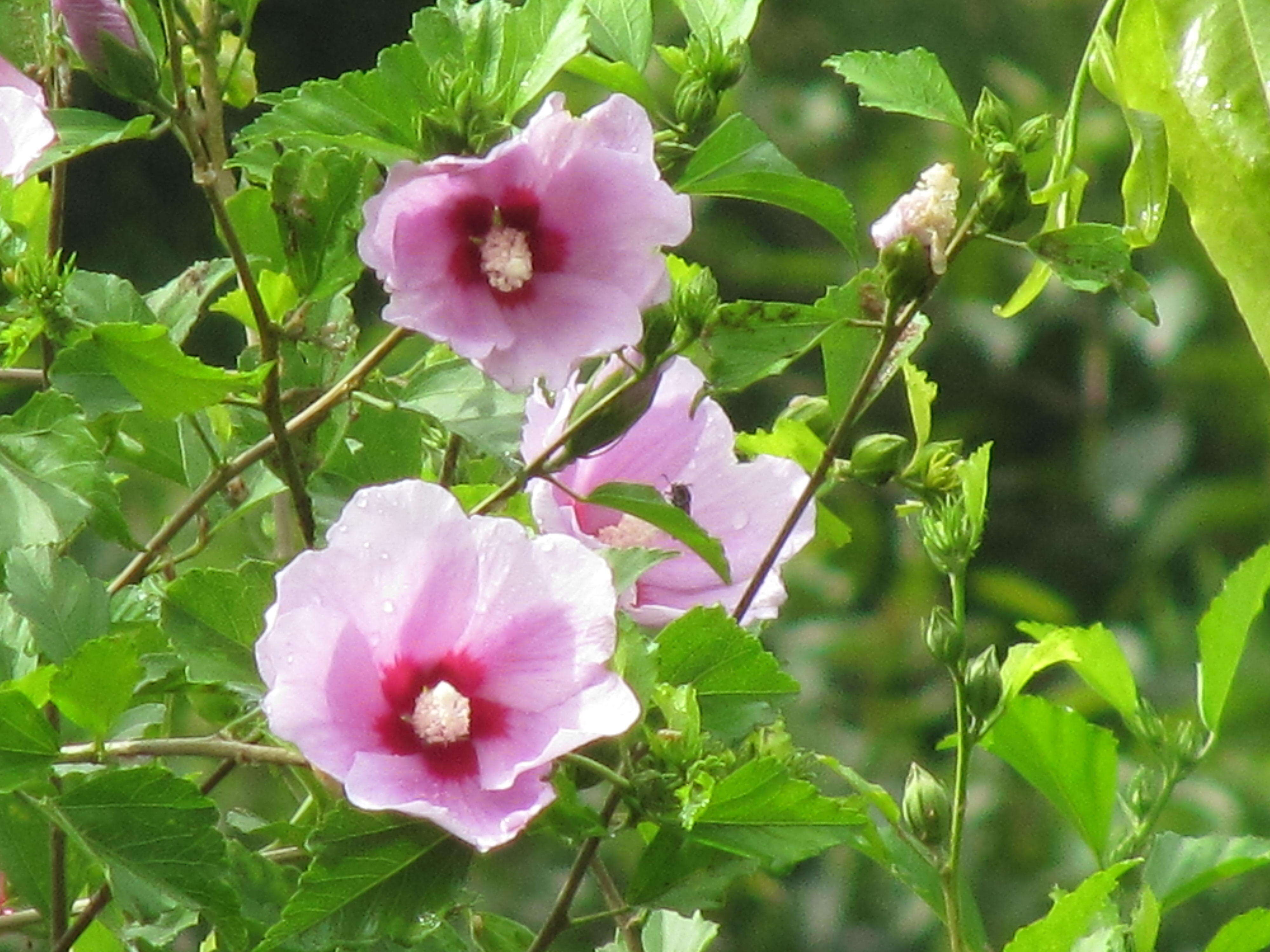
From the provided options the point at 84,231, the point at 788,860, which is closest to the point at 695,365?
the point at 788,860

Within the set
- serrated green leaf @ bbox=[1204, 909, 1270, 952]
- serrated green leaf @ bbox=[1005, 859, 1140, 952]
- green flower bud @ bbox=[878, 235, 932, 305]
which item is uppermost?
green flower bud @ bbox=[878, 235, 932, 305]

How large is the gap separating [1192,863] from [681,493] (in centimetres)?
19

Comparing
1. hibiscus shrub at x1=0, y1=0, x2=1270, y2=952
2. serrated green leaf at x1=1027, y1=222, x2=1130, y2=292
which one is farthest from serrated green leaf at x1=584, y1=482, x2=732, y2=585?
serrated green leaf at x1=1027, y1=222, x2=1130, y2=292

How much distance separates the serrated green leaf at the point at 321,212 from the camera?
518 mm

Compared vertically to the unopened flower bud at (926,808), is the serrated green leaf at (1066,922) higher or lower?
higher

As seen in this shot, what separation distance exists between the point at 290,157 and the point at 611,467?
0.13m

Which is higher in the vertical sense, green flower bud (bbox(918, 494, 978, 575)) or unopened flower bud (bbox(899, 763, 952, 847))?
green flower bud (bbox(918, 494, 978, 575))

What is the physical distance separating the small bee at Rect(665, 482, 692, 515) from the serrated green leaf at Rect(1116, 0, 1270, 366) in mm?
Result: 149

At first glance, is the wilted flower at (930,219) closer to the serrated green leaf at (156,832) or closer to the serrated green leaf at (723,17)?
the serrated green leaf at (723,17)

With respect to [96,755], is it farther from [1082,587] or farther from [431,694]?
[1082,587]

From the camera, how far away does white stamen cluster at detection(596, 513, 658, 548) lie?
58cm

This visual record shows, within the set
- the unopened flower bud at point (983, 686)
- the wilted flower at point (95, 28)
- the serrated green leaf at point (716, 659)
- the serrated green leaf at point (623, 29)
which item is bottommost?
the unopened flower bud at point (983, 686)

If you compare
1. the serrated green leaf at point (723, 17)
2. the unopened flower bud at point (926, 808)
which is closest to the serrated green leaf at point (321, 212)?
the serrated green leaf at point (723, 17)

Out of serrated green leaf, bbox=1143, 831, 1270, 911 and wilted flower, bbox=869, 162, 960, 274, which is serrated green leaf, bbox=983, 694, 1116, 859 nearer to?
serrated green leaf, bbox=1143, 831, 1270, 911
